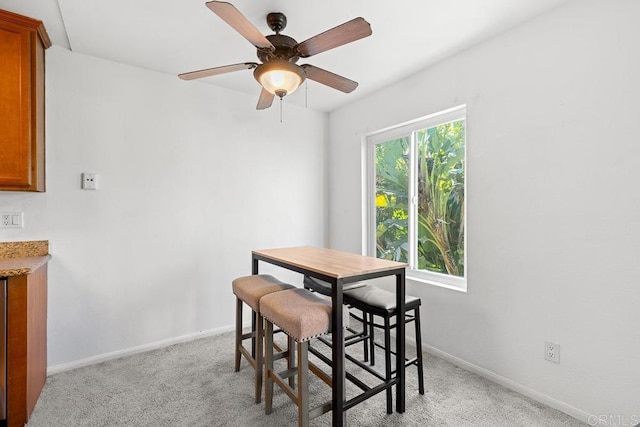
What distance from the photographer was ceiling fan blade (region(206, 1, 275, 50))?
1241 mm

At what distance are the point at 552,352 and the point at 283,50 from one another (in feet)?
7.70

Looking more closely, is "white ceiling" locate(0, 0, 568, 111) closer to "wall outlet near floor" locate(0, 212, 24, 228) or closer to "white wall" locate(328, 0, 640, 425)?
"white wall" locate(328, 0, 640, 425)

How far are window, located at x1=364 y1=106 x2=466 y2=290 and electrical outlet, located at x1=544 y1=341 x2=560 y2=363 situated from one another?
2.23 feet

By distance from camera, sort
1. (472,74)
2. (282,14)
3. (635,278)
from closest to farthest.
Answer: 1. (635,278)
2. (282,14)
3. (472,74)

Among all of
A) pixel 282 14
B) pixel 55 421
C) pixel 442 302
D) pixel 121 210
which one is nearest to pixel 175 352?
pixel 55 421

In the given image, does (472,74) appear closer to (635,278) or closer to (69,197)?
(635,278)

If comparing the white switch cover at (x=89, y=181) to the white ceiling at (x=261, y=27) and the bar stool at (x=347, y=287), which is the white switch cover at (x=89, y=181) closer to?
the white ceiling at (x=261, y=27)

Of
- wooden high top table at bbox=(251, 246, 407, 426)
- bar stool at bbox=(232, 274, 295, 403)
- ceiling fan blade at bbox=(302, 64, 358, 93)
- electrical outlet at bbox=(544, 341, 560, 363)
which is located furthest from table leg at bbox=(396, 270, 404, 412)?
ceiling fan blade at bbox=(302, 64, 358, 93)

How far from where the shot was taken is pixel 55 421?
172cm

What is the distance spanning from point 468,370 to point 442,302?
0.50 m

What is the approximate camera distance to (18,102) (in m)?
1.92

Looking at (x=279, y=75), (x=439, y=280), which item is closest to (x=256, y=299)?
(x=279, y=75)

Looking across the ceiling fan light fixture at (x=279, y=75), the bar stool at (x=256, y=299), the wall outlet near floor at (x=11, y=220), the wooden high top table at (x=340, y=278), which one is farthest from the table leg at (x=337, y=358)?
the wall outlet near floor at (x=11, y=220)

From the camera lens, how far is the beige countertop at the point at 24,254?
1.85m
